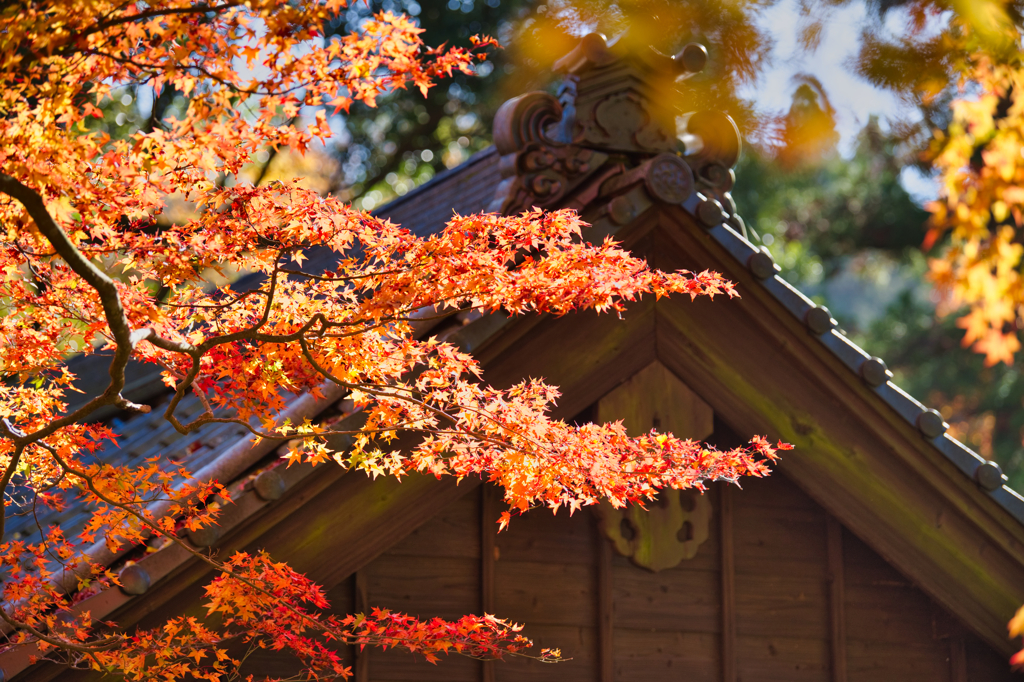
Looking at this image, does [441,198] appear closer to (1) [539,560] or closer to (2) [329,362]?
(1) [539,560]

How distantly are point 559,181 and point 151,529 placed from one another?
2.47m

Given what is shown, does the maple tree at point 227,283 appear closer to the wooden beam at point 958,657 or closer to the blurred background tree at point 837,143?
the blurred background tree at point 837,143

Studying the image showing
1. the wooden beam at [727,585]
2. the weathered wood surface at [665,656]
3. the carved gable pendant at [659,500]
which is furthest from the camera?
the wooden beam at [727,585]

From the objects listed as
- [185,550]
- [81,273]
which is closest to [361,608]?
[185,550]

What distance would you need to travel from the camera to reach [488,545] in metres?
4.40

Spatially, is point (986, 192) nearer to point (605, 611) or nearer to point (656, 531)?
point (656, 531)

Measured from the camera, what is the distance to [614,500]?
3121 mm

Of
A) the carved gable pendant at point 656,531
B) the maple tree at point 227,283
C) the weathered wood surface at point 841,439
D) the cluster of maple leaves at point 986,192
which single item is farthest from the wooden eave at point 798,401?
the cluster of maple leaves at point 986,192

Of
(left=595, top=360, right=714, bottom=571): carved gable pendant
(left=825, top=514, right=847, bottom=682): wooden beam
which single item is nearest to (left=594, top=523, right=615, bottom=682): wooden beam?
(left=595, top=360, right=714, bottom=571): carved gable pendant

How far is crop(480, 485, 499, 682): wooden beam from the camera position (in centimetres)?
436

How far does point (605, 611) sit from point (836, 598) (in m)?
1.39

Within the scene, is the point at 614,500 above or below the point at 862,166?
below

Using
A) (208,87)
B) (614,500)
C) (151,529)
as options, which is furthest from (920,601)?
(208,87)

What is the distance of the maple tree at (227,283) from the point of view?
2512 mm
